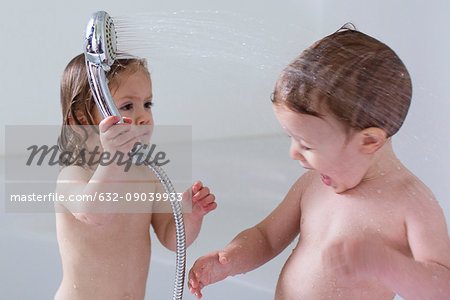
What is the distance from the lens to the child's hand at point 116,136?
693mm

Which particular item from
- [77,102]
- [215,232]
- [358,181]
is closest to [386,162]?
[358,181]

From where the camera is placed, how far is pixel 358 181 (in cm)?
71

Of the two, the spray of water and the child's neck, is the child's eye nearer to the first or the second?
the spray of water

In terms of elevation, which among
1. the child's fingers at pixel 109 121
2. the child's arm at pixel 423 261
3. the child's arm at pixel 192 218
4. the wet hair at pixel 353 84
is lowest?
the child's arm at pixel 192 218

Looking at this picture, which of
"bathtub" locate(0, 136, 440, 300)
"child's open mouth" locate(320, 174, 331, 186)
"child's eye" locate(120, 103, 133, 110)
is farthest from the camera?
"bathtub" locate(0, 136, 440, 300)

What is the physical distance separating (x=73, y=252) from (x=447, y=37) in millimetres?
639

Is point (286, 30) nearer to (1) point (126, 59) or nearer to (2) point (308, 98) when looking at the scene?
(2) point (308, 98)

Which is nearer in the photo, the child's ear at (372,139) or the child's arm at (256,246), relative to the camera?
the child's ear at (372,139)

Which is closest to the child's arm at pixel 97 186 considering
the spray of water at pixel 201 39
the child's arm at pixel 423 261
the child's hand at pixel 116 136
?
the child's hand at pixel 116 136

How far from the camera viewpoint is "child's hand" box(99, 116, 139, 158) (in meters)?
0.69

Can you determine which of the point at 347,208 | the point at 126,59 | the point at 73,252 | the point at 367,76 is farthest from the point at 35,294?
the point at 367,76

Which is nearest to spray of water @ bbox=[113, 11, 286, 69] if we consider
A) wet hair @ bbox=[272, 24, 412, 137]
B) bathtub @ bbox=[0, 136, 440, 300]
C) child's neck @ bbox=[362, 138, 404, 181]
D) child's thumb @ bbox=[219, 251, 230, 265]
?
wet hair @ bbox=[272, 24, 412, 137]

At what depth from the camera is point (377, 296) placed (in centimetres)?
73

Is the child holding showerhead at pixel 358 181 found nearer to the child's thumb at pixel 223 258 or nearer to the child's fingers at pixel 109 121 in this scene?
the child's thumb at pixel 223 258
